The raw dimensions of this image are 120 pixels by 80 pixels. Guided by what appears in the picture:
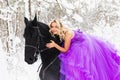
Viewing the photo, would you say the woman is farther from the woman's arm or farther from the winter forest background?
the winter forest background

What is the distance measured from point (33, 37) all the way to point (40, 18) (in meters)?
4.54

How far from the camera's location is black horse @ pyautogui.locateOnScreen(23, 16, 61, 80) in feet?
12.6

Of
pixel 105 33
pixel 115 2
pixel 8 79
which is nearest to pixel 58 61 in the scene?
pixel 8 79

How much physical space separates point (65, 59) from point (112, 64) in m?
0.59

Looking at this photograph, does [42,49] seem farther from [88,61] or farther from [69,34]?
[88,61]

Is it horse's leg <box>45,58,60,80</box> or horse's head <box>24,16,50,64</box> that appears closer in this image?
horse's head <box>24,16,50,64</box>

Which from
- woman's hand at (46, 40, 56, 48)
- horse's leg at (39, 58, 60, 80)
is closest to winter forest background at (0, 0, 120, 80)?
horse's leg at (39, 58, 60, 80)

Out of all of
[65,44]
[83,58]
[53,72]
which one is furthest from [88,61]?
[53,72]

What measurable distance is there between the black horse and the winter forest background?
258 centimetres

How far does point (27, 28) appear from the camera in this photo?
3.83m

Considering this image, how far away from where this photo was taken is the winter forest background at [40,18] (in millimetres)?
6867

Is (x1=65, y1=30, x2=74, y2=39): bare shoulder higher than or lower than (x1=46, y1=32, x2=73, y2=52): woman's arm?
higher

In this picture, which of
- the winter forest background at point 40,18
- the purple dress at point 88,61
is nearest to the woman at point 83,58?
the purple dress at point 88,61

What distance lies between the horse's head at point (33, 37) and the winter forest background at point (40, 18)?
2666 millimetres
